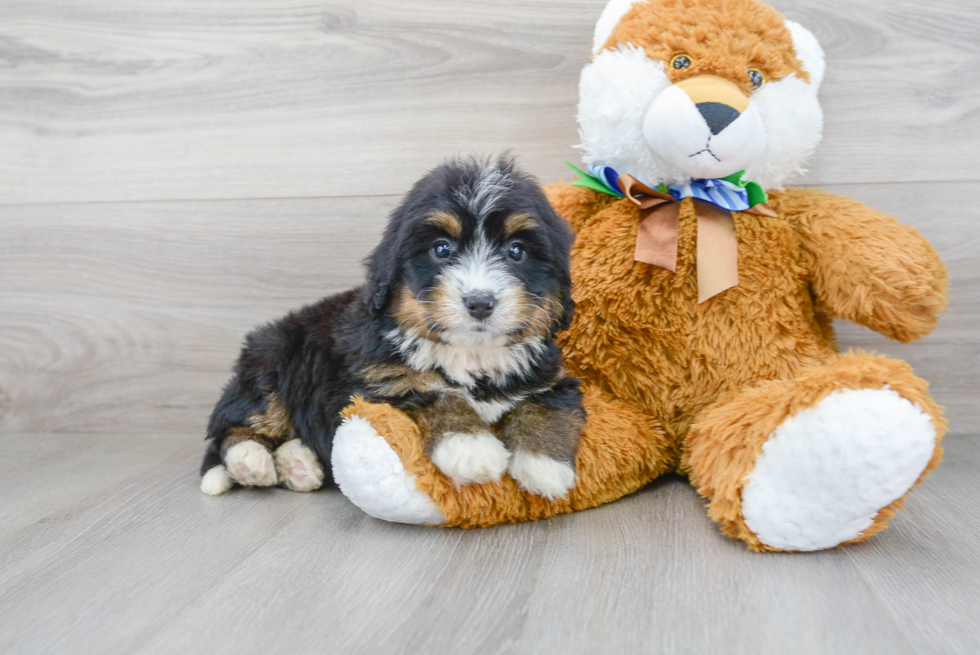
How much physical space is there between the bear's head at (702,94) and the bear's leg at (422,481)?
0.70 meters

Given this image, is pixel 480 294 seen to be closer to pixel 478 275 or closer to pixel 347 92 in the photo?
pixel 478 275

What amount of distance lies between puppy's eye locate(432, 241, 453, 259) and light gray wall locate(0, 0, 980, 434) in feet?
3.03

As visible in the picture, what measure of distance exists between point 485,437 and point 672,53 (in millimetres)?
1029

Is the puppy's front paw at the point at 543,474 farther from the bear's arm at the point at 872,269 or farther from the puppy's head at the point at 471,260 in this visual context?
the bear's arm at the point at 872,269

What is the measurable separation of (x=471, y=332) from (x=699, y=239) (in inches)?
26.6

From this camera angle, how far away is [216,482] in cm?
199

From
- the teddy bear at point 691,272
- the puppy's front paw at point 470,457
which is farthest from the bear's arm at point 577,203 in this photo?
the puppy's front paw at point 470,457

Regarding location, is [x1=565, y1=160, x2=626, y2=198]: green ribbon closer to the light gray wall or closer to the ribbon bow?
the ribbon bow

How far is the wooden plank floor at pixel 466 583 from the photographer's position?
1.21 m

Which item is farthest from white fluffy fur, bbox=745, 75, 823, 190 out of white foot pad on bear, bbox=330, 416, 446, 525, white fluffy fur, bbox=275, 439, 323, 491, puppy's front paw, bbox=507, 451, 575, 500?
white fluffy fur, bbox=275, 439, 323, 491

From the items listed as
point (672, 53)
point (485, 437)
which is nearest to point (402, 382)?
point (485, 437)

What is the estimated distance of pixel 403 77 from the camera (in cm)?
238

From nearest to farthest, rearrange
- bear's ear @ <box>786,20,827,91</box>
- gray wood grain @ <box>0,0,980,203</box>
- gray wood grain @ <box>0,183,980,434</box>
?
bear's ear @ <box>786,20,827,91</box>, gray wood grain @ <box>0,0,980,203</box>, gray wood grain @ <box>0,183,980,434</box>

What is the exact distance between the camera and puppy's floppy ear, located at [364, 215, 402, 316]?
1562 mm
